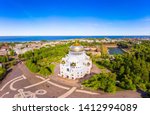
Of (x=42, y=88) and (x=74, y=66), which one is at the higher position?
(x=74, y=66)

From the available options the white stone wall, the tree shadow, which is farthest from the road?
the white stone wall

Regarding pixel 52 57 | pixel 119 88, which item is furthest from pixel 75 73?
pixel 52 57

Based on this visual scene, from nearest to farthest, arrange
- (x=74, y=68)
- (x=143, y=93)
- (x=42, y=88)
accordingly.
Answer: (x=143, y=93), (x=42, y=88), (x=74, y=68)

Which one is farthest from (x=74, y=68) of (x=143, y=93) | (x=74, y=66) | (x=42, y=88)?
(x=143, y=93)

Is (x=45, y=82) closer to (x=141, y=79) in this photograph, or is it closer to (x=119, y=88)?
(x=119, y=88)

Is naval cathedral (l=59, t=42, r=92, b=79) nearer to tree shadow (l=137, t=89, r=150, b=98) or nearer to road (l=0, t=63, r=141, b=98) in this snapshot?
road (l=0, t=63, r=141, b=98)

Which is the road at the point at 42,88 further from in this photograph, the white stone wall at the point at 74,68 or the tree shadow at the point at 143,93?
the white stone wall at the point at 74,68

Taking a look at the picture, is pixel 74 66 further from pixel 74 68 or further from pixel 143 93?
pixel 143 93

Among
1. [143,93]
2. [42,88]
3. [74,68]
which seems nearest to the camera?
[143,93]
